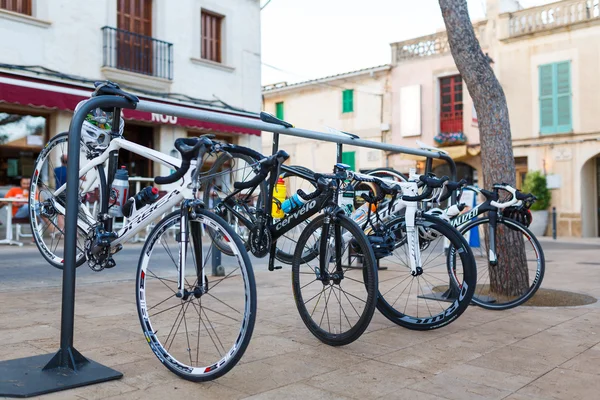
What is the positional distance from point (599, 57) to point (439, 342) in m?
18.7

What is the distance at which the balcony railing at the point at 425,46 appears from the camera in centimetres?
2223

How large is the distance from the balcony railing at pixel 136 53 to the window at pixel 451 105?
11.9 meters

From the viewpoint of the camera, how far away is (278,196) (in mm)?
4352

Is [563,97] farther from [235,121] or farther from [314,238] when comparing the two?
[235,121]

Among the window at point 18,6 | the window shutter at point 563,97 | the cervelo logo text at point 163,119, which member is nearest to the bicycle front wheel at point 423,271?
the cervelo logo text at point 163,119

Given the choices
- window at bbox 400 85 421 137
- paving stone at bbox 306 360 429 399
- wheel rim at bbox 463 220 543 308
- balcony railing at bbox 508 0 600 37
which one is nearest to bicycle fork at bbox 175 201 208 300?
paving stone at bbox 306 360 429 399

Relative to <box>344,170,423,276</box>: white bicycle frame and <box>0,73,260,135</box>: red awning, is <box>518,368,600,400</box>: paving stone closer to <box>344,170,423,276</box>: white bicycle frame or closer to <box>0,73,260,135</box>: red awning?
<box>344,170,423,276</box>: white bicycle frame

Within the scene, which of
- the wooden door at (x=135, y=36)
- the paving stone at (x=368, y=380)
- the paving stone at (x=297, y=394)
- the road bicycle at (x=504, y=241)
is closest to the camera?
the paving stone at (x=297, y=394)

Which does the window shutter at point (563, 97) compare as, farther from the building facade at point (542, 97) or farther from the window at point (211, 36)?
the window at point (211, 36)

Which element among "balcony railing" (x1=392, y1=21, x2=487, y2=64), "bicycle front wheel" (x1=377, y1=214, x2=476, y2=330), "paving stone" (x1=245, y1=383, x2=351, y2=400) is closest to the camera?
"paving stone" (x1=245, y1=383, x2=351, y2=400)

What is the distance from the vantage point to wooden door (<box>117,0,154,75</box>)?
13.8 metres

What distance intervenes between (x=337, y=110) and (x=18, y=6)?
51.6ft

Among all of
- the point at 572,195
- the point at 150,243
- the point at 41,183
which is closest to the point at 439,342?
the point at 150,243

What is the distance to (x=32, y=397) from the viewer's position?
2.54 m
